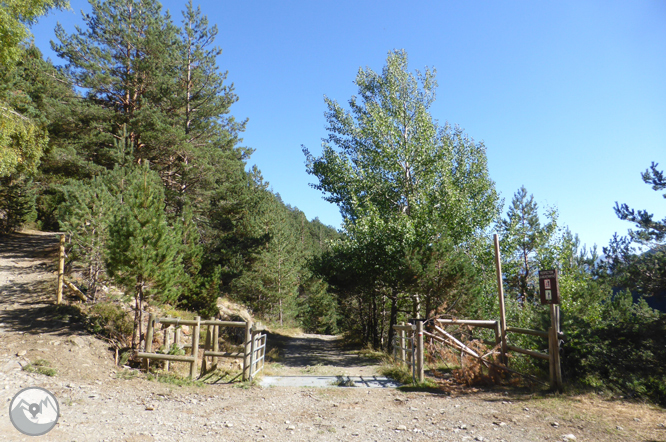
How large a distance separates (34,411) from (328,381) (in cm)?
644

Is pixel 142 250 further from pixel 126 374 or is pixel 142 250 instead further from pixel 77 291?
pixel 77 291

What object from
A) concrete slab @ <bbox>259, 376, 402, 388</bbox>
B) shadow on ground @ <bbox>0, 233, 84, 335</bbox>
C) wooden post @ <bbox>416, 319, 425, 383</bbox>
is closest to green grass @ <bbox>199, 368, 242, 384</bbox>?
concrete slab @ <bbox>259, 376, 402, 388</bbox>

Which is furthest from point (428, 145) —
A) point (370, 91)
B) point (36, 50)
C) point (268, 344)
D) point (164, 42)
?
point (36, 50)

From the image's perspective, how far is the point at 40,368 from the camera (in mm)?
7945

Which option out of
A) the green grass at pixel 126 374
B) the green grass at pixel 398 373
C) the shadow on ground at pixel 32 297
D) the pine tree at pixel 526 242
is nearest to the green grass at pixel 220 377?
the green grass at pixel 126 374

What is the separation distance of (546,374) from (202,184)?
1704cm

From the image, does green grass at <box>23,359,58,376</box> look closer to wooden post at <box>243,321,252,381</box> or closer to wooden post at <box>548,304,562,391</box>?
wooden post at <box>243,321,252,381</box>

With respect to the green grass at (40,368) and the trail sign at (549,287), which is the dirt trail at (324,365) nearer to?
the green grass at (40,368)

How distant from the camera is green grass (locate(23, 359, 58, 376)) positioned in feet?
25.7

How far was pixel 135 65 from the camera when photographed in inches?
732

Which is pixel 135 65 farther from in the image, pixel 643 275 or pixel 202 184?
pixel 643 275

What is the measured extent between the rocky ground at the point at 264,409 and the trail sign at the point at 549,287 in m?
1.88

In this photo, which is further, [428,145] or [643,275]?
[428,145]

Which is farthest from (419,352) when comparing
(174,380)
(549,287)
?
(174,380)
